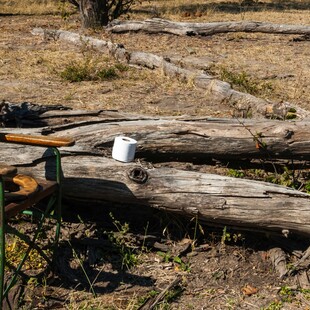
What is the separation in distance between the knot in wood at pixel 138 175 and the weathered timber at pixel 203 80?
2.41 meters

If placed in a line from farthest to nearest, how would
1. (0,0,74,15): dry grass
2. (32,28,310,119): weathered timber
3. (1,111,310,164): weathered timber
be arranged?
1. (0,0,74,15): dry grass
2. (32,28,310,119): weathered timber
3. (1,111,310,164): weathered timber

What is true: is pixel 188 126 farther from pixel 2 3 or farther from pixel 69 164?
pixel 2 3

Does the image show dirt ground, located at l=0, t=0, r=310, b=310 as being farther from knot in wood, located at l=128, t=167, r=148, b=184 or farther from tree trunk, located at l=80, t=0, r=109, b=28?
knot in wood, located at l=128, t=167, r=148, b=184

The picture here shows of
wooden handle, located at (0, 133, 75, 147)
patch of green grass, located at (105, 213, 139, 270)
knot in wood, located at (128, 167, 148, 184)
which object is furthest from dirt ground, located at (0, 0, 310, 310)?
wooden handle, located at (0, 133, 75, 147)

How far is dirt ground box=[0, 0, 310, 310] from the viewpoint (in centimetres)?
406

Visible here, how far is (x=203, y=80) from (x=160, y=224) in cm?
426

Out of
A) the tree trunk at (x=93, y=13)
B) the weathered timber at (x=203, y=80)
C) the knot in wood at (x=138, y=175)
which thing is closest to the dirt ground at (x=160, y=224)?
the weathered timber at (x=203, y=80)

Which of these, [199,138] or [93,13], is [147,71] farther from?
[199,138]

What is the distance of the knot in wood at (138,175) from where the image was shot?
4438 millimetres

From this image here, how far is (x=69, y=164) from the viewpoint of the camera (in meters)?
4.61

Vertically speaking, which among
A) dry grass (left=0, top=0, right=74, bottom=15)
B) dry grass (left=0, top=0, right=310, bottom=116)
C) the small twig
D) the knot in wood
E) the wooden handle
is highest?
the wooden handle

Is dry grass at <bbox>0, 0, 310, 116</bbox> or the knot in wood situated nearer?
the knot in wood

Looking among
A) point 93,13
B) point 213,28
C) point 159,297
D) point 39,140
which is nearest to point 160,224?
point 159,297

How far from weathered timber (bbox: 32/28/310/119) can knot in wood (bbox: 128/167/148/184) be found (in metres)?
2.41
